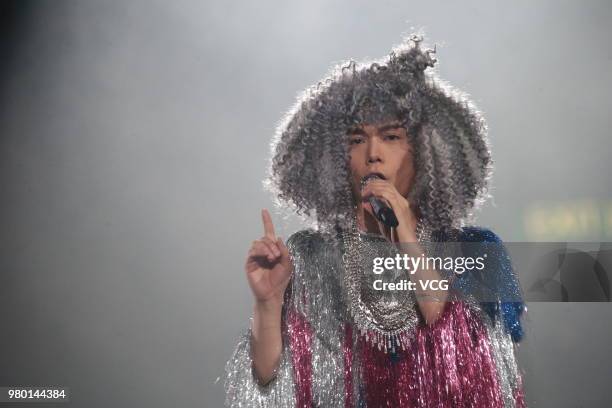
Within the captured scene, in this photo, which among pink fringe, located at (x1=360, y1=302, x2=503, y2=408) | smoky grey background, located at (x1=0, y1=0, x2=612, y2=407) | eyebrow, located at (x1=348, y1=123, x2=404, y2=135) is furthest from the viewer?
smoky grey background, located at (x1=0, y1=0, x2=612, y2=407)

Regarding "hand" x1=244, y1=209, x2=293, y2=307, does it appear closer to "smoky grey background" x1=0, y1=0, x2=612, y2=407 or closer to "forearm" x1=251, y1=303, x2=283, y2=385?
"forearm" x1=251, y1=303, x2=283, y2=385

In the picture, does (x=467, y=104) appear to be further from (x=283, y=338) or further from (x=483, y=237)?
(x=283, y=338)

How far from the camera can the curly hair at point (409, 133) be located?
46.4 inches

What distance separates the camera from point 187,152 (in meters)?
1.61

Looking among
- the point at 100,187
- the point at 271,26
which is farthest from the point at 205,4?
the point at 100,187

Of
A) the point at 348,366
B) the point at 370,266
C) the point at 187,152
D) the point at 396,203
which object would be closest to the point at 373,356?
the point at 348,366

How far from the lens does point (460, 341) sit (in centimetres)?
108

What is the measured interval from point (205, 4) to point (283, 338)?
3.26 feet

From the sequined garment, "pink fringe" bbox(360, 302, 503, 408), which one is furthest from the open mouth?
"pink fringe" bbox(360, 302, 503, 408)

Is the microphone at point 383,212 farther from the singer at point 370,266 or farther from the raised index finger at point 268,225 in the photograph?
the raised index finger at point 268,225

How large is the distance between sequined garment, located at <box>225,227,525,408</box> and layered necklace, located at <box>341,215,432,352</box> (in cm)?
1

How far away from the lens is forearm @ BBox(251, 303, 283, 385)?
1132mm

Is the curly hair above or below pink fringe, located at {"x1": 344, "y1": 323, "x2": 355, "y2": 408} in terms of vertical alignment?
above

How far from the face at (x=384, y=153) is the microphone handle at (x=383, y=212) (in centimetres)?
6
